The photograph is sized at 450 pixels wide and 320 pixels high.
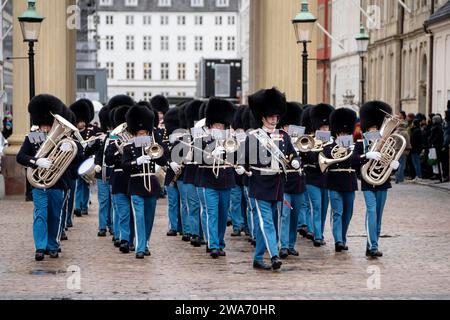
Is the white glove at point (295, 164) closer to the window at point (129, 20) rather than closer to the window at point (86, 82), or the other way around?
the window at point (86, 82)

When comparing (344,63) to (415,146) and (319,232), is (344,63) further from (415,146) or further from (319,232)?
(319,232)

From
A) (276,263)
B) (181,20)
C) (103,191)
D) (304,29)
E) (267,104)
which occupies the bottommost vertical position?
(276,263)

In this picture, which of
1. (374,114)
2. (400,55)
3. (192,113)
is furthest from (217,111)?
(400,55)

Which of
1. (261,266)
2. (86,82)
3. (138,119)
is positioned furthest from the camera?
(86,82)

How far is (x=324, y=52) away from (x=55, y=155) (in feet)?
184

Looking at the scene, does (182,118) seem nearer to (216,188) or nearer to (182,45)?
(216,188)

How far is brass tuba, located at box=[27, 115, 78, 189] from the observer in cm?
1517

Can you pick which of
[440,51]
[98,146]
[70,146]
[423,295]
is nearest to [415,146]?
[440,51]

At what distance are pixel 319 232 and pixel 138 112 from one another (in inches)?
117

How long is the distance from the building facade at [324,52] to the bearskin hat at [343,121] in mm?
50405

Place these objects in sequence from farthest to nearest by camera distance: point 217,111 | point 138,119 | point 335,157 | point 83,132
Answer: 1. point 83,132
2. point 335,157
3. point 217,111
4. point 138,119

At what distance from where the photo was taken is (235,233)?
Result: 59.9 feet

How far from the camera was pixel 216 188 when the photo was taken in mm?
15719

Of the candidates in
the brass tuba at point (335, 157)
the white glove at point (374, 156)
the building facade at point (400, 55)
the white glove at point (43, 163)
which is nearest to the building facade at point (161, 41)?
the building facade at point (400, 55)
